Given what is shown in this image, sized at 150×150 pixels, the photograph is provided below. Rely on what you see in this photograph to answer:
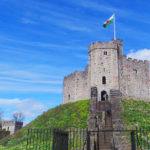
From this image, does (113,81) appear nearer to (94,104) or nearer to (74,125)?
(94,104)

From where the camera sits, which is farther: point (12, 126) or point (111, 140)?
point (12, 126)

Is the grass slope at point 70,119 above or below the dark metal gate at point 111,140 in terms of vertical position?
above

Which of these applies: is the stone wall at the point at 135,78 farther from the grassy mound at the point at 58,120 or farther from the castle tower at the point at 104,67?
the grassy mound at the point at 58,120

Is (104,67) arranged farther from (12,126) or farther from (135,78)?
(12,126)

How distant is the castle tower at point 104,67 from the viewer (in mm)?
31844

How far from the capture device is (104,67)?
32531 millimetres

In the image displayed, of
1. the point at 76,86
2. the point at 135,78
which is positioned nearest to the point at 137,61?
the point at 135,78

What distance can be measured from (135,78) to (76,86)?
1122 centimetres

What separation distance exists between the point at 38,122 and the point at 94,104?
9312 millimetres

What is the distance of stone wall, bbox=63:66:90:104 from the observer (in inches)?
1467

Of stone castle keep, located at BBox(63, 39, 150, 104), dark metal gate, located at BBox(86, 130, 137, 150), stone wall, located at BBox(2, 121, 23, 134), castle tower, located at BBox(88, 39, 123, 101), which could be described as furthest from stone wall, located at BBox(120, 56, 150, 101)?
stone wall, located at BBox(2, 121, 23, 134)

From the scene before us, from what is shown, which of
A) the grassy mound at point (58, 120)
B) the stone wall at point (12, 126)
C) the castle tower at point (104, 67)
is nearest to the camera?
the grassy mound at point (58, 120)

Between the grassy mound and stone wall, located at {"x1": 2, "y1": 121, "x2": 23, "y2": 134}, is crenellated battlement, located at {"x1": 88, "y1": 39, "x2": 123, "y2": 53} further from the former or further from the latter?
stone wall, located at {"x1": 2, "y1": 121, "x2": 23, "y2": 134}

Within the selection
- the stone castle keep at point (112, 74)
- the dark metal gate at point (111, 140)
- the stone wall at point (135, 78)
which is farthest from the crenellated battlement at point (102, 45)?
the dark metal gate at point (111, 140)
